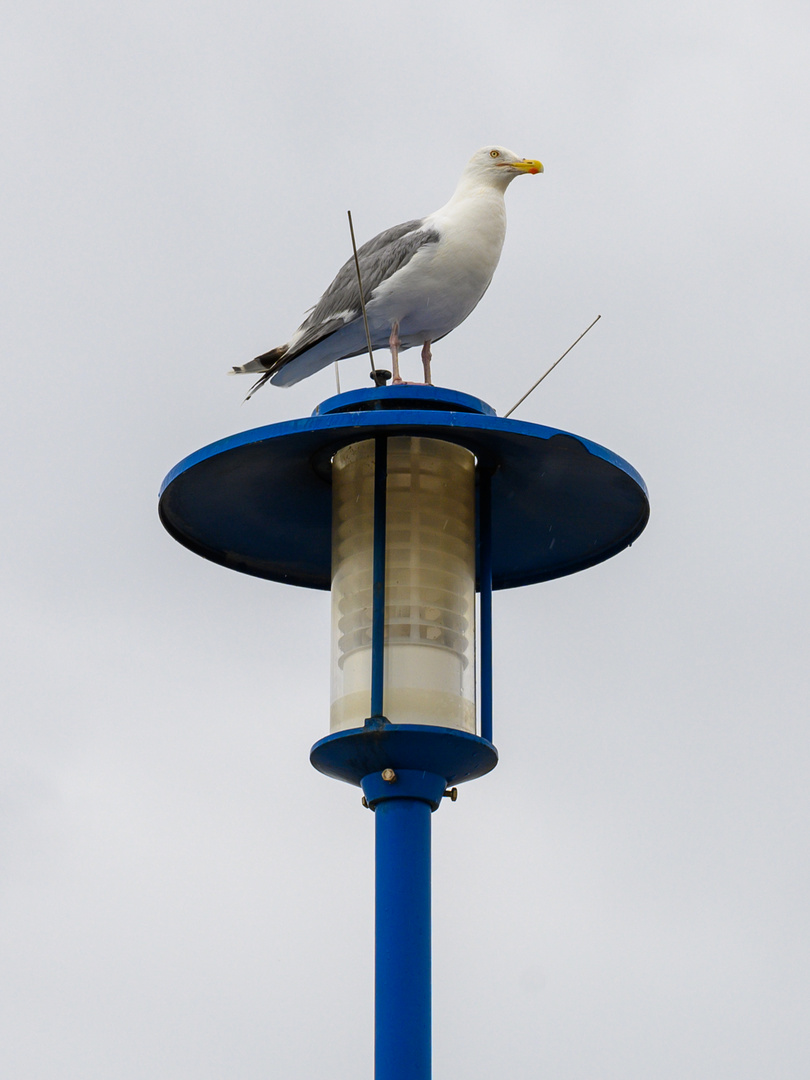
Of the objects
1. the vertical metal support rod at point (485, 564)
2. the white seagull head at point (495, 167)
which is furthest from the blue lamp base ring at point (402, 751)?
the white seagull head at point (495, 167)

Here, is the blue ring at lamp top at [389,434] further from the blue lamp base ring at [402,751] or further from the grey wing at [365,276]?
the blue lamp base ring at [402,751]

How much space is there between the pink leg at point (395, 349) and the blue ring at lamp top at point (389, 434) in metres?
0.98

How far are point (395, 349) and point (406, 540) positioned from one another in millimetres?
2061

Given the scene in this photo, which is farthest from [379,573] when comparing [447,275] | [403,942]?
[447,275]

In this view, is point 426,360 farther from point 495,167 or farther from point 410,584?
point 410,584

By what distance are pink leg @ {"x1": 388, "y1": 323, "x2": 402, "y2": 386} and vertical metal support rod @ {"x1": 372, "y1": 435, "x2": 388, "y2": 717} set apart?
1.59m

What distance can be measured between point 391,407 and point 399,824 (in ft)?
6.90

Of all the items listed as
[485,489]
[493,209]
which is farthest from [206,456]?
[493,209]

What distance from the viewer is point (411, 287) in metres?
10.3

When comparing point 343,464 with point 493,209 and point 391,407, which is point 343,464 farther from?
point 493,209

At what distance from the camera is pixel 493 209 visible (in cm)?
1074

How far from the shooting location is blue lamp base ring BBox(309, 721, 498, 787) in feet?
27.1

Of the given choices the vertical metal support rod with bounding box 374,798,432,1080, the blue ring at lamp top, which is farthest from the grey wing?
the vertical metal support rod with bounding box 374,798,432,1080

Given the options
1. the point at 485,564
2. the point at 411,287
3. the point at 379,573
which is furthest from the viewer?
the point at 411,287
